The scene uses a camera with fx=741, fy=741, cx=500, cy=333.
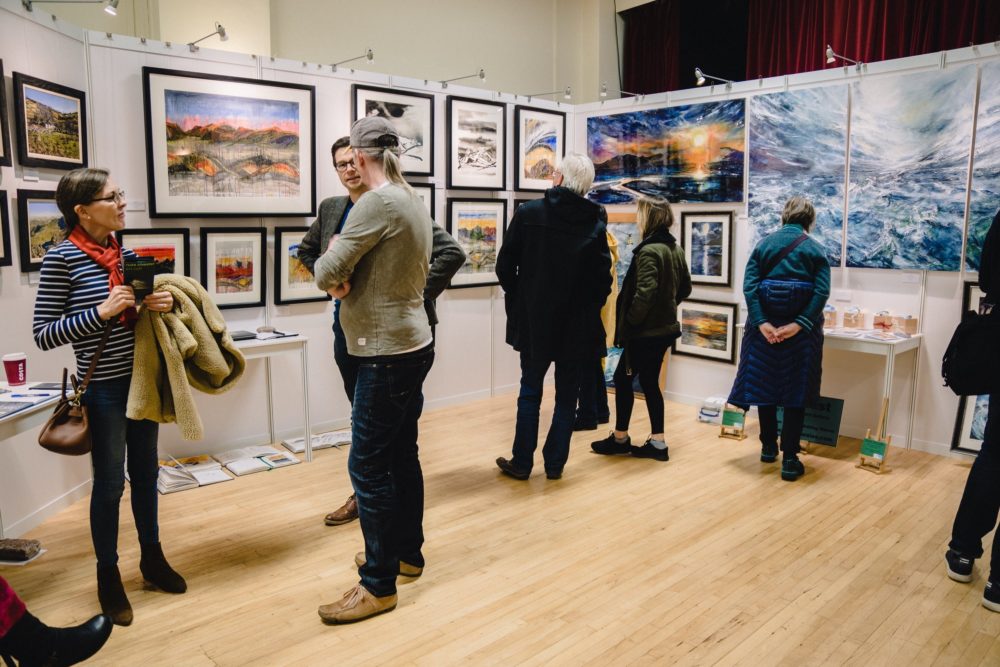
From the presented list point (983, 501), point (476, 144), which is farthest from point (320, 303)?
point (983, 501)

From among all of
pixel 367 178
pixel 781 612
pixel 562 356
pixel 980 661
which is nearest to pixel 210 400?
pixel 562 356

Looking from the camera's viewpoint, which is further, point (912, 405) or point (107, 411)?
point (912, 405)

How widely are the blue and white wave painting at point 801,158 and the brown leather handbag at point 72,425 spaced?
452 centimetres

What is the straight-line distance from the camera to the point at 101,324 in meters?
2.63

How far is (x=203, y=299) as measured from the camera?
9.64 ft

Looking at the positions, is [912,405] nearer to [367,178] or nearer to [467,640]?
[467,640]

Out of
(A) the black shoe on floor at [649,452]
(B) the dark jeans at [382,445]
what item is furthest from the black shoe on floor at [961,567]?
(B) the dark jeans at [382,445]

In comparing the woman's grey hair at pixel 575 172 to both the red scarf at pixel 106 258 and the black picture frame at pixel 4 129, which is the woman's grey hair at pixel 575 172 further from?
the black picture frame at pixel 4 129

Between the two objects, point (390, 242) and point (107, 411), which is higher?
point (390, 242)

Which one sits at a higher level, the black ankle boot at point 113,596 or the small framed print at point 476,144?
the small framed print at point 476,144

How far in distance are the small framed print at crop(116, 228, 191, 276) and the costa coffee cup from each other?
44.0 inches

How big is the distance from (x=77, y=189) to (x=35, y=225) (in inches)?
54.2

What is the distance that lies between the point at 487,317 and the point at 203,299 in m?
3.53

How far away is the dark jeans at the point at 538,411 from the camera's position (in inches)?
163
